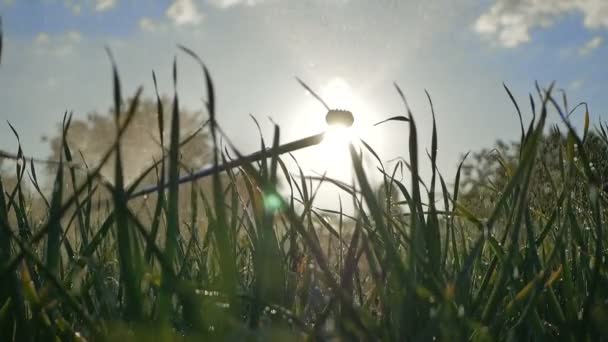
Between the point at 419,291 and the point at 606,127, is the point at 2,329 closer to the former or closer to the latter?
the point at 419,291

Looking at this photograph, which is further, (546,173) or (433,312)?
(546,173)

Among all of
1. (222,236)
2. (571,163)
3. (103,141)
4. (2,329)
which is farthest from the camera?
(103,141)

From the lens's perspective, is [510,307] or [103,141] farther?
[103,141]

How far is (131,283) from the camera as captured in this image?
61 cm

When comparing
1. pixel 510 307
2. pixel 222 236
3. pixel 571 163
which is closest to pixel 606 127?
pixel 571 163

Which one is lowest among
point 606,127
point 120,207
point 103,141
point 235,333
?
point 235,333

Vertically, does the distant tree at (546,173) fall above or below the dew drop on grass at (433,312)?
above

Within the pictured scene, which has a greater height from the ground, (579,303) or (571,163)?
(571,163)

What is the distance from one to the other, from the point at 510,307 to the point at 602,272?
0.44 m

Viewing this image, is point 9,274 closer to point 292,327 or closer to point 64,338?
point 64,338

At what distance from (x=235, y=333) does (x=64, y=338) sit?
424mm

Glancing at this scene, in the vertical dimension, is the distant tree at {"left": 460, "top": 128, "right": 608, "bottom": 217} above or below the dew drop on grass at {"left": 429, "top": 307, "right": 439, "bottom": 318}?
above

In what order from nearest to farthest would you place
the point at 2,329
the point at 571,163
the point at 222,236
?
the point at 222,236
the point at 2,329
the point at 571,163

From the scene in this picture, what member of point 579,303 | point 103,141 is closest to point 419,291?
point 579,303
